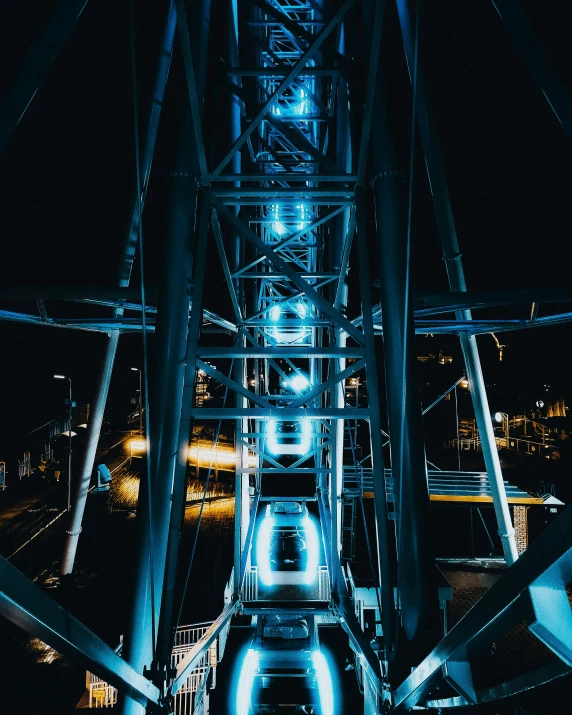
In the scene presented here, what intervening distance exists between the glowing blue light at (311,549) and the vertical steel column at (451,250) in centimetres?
390

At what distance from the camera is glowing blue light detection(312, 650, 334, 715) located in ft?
22.7

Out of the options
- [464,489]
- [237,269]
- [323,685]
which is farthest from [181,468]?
[464,489]

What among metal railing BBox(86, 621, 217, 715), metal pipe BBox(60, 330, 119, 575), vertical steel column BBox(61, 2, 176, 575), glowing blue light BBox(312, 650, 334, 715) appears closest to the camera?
vertical steel column BBox(61, 2, 176, 575)

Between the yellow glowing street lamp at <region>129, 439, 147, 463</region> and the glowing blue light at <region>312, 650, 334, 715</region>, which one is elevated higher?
the yellow glowing street lamp at <region>129, 439, 147, 463</region>

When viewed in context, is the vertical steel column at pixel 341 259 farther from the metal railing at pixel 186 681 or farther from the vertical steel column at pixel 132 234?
the metal railing at pixel 186 681

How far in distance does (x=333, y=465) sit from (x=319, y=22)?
21.9 ft

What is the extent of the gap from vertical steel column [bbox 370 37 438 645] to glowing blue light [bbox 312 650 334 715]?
5.01 meters

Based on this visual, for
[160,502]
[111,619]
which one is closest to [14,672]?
[111,619]

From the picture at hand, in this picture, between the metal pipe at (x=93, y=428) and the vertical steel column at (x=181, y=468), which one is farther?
the metal pipe at (x=93, y=428)

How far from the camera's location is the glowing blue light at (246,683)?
273 inches

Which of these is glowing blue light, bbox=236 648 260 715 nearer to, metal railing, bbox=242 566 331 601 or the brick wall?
metal railing, bbox=242 566 331 601

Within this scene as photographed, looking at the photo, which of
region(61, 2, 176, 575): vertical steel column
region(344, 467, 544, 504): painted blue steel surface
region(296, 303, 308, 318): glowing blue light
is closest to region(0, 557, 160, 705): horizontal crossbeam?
region(61, 2, 176, 575): vertical steel column

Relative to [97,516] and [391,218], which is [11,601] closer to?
[391,218]

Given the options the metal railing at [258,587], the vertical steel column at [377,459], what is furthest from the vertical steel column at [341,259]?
the vertical steel column at [377,459]
